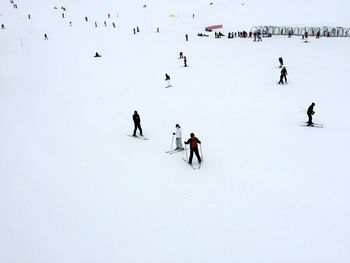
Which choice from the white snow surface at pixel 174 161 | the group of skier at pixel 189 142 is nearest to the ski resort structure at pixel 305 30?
the white snow surface at pixel 174 161

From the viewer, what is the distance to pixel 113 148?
15633 mm

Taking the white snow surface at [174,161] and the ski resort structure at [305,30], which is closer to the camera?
Answer: the white snow surface at [174,161]

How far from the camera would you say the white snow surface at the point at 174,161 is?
9234 millimetres

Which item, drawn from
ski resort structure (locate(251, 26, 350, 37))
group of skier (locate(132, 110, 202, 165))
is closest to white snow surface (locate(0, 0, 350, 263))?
group of skier (locate(132, 110, 202, 165))

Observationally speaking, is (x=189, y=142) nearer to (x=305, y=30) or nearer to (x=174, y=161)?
(x=174, y=161)

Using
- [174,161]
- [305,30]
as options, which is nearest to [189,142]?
[174,161]

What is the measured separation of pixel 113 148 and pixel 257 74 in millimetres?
17190

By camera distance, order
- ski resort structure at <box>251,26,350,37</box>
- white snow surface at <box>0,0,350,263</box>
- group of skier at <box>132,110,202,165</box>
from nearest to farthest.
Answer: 1. white snow surface at <box>0,0,350,263</box>
2. group of skier at <box>132,110,202,165</box>
3. ski resort structure at <box>251,26,350,37</box>

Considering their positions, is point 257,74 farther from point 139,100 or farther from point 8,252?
point 8,252

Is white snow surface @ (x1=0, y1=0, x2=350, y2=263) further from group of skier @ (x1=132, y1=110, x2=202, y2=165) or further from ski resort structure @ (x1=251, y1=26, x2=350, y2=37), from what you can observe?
ski resort structure @ (x1=251, y1=26, x2=350, y2=37)

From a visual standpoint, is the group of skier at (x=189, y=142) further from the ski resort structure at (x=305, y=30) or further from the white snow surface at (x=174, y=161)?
the ski resort structure at (x=305, y=30)

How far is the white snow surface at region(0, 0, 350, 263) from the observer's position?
9.23 m

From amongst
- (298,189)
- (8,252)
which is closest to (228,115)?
(298,189)

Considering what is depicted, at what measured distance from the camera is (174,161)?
14141mm
